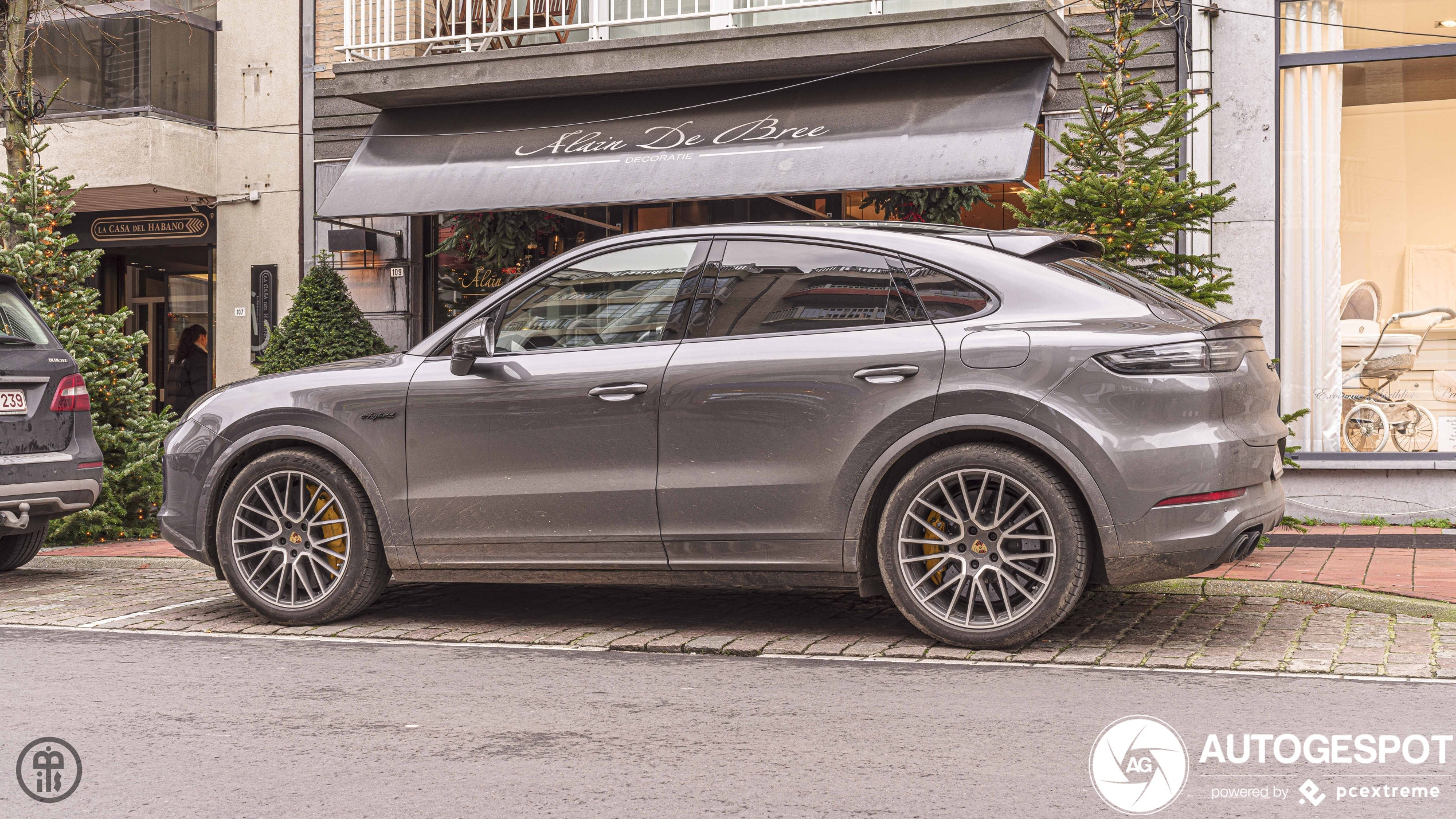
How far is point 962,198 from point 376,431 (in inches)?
275

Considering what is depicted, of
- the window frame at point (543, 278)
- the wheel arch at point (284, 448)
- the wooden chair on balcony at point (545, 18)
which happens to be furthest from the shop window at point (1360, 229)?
the wheel arch at point (284, 448)

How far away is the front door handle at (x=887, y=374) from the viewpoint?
552cm

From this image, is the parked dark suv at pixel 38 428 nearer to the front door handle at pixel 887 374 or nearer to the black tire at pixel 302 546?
the black tire at pixel 302 546

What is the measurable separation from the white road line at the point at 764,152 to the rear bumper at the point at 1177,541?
6.96m

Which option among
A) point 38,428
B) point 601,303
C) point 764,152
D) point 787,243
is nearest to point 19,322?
point 38,428

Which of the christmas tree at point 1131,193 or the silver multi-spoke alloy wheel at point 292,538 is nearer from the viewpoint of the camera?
the silver multi-spoke alloy wheel at point 292,538

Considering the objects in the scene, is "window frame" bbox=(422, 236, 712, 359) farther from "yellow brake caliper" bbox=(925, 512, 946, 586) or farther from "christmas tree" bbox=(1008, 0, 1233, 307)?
"christmas tree" bbox=(1008, 0, 1233, 307)

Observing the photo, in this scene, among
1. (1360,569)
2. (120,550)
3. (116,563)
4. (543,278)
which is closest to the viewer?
(543,278)


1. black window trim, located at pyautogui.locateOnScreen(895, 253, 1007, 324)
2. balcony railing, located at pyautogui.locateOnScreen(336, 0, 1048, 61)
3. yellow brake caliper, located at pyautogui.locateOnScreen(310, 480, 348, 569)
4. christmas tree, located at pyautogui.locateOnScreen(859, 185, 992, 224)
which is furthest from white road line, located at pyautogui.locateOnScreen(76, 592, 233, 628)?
balcony railing, located at pyautogui.locateOnScreen(336, 0, 1048, 61)

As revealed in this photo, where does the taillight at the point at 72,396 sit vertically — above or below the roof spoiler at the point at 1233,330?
below

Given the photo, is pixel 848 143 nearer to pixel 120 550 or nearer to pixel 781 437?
pixel 120 550

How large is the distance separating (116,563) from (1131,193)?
663 centimetres

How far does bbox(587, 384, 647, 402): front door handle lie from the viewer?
584 centimetres

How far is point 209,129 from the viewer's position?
51.1ft
